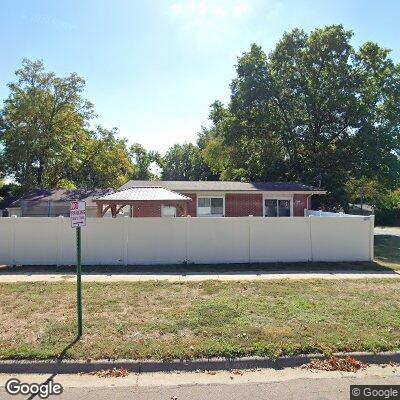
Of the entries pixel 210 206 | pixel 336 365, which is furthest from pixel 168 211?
pixel 336 365

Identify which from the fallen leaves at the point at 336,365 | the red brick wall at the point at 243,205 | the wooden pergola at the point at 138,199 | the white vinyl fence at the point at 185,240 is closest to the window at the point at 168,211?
the red brick wall at the point at 243,205

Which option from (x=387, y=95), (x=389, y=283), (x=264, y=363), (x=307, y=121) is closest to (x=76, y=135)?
(x=307, y=121)

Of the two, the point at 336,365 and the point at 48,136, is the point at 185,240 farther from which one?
the point at 48,136

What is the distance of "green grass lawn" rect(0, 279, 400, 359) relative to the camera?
6523mm

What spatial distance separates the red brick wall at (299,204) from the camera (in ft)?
81.0

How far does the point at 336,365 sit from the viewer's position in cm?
611

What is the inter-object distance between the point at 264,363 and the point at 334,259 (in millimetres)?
9531

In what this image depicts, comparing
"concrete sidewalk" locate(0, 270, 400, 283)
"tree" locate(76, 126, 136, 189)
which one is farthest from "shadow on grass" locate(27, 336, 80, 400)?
"tree" locate(76, 126, 136, 189)

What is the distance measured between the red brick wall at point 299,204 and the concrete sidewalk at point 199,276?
38.3ft

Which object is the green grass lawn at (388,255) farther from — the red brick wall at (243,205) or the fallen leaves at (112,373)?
the fallen leaves at (112,373)

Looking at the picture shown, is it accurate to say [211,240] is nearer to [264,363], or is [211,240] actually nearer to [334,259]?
[334,259]

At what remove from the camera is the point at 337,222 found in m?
14.8

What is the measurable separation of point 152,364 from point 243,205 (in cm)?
1838

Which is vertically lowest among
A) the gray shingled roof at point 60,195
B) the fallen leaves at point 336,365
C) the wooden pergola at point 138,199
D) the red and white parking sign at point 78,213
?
the fallen leaves at point 336,365
